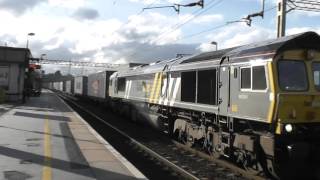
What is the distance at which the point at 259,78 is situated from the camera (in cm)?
1245

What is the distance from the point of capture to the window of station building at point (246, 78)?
13.0 meters

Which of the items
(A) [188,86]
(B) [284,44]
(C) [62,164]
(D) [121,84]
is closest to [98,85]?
(D) [121,84]

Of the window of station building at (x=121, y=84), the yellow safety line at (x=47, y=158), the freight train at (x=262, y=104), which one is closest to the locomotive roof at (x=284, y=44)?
the freight train at (x=262, y=104)

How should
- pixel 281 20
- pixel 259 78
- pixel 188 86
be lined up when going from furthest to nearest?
pixel 281 20 → pixel 188 86 → pixel 259 78

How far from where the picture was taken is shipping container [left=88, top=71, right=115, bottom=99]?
4297cm

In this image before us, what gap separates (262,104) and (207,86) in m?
4.20

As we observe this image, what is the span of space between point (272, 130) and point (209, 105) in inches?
158

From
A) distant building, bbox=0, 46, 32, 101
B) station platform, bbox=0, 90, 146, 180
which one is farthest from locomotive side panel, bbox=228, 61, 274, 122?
distant building, bbox=0, 46, 32, 101

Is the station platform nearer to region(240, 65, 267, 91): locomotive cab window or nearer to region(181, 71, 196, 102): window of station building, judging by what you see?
region(181, 71, 196, 102): window of station building

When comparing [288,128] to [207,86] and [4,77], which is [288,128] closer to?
[207,86]

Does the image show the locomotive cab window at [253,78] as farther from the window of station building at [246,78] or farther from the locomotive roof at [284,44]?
the locomotive roof at [284,44]

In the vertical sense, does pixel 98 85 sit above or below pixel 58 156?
above

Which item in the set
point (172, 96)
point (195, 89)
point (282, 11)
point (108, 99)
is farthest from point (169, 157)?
point (108, 99)

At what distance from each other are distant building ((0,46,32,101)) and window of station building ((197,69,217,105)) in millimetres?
31735
